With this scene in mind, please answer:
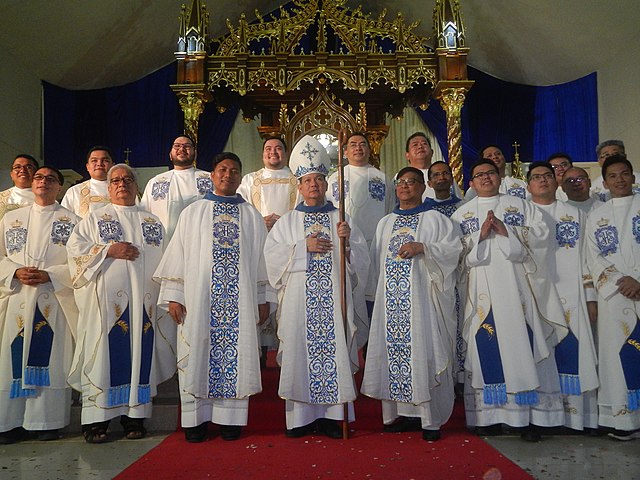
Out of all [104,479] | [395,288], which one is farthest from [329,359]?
[104,479]

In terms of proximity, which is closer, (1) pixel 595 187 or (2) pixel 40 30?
(1) pixel 595 187

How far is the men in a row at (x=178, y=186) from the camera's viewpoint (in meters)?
5.76

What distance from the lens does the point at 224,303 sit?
4.52 meters

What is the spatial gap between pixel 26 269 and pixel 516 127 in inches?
347

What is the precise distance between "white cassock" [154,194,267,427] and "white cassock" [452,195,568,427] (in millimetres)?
1577

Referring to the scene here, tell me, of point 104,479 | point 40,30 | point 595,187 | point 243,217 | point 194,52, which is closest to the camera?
point 104,479

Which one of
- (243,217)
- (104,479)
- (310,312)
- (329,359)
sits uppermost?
(243,217)

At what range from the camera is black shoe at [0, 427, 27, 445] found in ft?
15.0

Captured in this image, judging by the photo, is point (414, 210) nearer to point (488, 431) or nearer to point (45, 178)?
point (488, 431)

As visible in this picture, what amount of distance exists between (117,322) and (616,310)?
3.66 m

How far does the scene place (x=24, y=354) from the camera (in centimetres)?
461

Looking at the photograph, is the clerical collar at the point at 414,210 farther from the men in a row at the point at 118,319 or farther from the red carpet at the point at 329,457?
the men in a row at the point at 118,319

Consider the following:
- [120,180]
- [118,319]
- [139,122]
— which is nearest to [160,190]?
[120,180]

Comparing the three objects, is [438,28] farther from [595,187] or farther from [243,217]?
[243,217]
